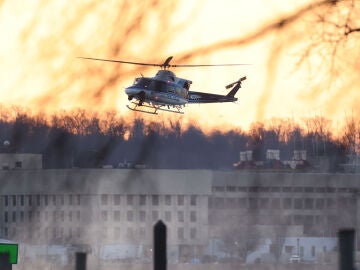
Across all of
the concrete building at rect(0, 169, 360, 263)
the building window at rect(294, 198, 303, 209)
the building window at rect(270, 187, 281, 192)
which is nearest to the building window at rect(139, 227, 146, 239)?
the concrete building at rect(0, 169, 360, 263)

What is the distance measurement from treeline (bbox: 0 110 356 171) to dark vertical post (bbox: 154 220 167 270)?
5602cm

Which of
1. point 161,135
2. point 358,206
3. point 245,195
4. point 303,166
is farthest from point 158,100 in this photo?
point 161,135

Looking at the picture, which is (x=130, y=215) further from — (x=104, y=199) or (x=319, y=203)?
(x=319, y=203)

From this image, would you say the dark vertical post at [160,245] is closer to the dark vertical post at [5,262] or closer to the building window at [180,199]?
the dark vertical post at [5,262]

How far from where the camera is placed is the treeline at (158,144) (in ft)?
289

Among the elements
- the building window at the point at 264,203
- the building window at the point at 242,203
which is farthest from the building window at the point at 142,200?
the building window at the point at 264,203

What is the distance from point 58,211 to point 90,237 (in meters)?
2.24

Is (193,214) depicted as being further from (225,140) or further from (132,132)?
(132,132)

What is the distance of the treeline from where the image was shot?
289 ft

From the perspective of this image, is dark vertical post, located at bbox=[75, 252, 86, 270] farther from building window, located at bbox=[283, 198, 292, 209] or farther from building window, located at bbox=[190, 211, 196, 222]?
building window, located at bbox=[190, 211, 196, 222]

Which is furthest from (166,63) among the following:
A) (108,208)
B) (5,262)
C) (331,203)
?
(5,262)

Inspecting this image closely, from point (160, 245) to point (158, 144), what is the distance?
6781 cm

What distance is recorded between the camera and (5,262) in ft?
140

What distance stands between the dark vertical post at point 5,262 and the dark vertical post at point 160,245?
39.1 ft
